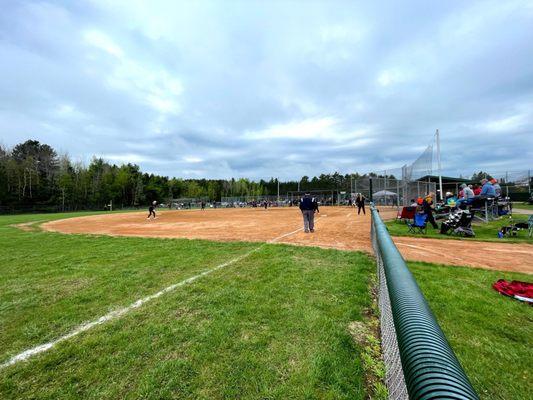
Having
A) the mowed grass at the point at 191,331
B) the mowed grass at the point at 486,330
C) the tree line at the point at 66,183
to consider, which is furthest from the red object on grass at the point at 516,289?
the tree line at the point at 66,183

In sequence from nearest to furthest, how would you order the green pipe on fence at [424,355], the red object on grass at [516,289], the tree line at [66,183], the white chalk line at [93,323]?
the green pipe on fence at [424,355] < the white chalk line at [93,323] < the red object on grass at [516,289] < the tree line at [66,183]

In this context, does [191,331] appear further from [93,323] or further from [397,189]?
[397,189]

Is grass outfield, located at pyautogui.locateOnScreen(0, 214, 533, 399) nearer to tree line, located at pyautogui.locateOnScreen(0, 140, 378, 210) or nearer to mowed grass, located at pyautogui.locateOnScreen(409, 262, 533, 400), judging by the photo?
mowed grass, located at pyautogui.locateOnScreen(409, 262, 533, 400)

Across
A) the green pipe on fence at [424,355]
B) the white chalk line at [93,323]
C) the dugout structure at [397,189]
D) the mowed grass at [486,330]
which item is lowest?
the mowed grass at [486,330]

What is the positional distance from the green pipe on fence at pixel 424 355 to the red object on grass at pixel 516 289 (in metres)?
4.21

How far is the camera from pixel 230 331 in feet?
10.3

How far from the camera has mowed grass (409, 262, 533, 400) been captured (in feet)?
7.77

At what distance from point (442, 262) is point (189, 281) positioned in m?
5.94

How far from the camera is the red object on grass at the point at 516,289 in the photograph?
414 cm

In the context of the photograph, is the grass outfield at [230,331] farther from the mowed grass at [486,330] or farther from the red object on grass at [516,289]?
the red object on grass at [516,289]

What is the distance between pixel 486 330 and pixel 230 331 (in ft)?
10.2

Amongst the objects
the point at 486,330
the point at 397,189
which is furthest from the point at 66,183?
the point at 486,330

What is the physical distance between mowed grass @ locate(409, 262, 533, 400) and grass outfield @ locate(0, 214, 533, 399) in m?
Answer: 0.01

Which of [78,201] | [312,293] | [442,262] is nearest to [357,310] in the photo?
[312,293]
